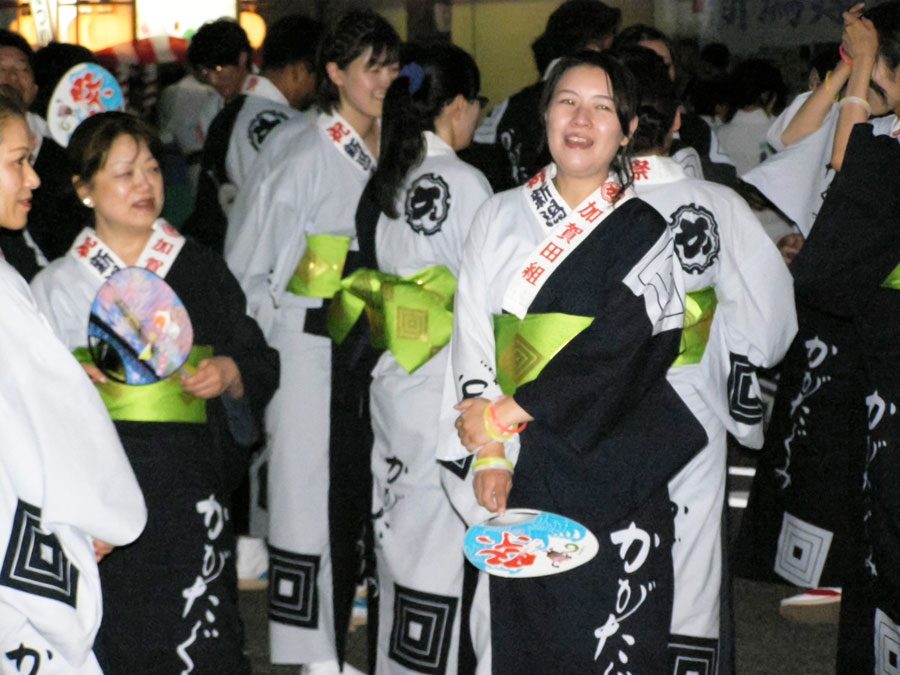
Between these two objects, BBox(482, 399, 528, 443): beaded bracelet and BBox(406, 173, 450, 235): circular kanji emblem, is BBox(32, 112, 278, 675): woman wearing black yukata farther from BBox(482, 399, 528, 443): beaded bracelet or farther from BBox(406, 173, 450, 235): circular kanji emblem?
BBox(482, 399, 528, 443): beaded bracelet

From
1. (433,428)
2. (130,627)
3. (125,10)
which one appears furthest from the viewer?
(125,10)

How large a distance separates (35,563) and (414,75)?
2043mm

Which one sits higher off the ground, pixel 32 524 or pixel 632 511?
pixel 32 524

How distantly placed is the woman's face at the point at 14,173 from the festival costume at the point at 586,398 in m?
1.06

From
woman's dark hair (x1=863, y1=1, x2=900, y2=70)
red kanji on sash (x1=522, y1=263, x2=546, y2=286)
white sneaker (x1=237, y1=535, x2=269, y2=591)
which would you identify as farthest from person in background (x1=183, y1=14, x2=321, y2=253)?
red kanji on sash (x1=522, y1=263, x2=546, y2=286)

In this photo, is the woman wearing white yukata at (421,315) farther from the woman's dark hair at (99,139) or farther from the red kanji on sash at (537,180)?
the woman's dark hair at (99,139)

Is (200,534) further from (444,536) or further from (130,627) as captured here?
(444,536)

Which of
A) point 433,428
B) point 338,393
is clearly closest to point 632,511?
point 433,428

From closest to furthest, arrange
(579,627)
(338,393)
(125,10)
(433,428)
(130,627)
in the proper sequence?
(579,627) < (130,627) < (433,428) < (338,393) < (125,10)

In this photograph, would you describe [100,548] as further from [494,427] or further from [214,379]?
[494,427]

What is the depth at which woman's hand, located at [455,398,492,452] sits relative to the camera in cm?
317

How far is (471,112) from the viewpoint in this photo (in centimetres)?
423

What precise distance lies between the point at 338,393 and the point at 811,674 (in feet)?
6.24

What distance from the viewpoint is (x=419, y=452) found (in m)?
4.19
